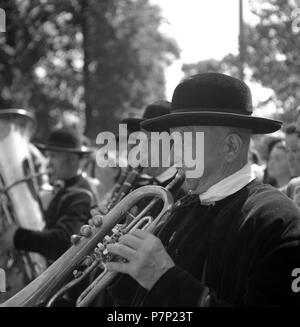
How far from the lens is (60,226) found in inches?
173

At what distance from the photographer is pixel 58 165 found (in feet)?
16.8

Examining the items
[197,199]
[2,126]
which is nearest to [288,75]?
[2,126]

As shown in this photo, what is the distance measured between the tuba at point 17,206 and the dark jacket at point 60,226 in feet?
1.02

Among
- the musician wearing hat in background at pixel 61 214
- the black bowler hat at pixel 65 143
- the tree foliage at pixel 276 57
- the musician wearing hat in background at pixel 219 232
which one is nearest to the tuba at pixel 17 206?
the musician wearing hat in background at pixel 61 214

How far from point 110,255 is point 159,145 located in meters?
1.34

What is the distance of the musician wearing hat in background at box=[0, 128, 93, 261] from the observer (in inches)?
172

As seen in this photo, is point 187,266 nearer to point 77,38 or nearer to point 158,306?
point 158,306

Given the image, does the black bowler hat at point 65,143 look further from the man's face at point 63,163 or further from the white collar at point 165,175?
the white collar at point 165,175

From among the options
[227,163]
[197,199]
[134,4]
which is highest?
[134,4]

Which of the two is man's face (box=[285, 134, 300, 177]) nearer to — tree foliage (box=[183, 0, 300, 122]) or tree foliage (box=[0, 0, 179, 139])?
tree foliage (box=[183, 0, 300, 122])

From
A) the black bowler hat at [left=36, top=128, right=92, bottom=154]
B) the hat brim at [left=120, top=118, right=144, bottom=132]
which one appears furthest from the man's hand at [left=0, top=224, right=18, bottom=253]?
the hat brim at [left=120, top=118, right=144, bottom=132]

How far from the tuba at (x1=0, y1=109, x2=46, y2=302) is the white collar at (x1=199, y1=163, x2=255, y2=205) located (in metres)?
2.74

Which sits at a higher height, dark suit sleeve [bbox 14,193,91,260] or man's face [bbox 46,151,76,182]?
man's face [bbox 46,151,76,182]

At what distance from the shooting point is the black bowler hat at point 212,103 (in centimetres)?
233
